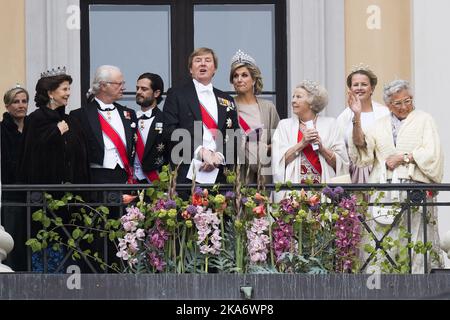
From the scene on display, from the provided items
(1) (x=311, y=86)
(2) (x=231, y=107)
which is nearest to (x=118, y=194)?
(2) (x=231, y=107)

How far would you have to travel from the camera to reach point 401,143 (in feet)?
79.3

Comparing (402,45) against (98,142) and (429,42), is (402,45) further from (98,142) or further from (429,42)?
(98,142)

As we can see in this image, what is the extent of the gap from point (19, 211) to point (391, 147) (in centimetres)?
307

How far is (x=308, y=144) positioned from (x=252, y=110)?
76 centimetres

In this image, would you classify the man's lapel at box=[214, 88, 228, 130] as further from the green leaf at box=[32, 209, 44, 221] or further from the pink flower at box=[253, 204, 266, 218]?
the green leaf at box=[32, 209, 44, 221]

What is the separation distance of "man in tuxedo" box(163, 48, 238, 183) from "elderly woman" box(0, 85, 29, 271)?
1.23 meters

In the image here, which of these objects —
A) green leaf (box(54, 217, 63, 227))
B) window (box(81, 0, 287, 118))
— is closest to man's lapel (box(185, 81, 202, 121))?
green leaf (box(54, 217, 63, 227))

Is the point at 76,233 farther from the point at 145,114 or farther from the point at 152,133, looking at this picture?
the point at 145,114

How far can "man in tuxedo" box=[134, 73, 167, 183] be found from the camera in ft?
79.2

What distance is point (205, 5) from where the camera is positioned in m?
27.6
